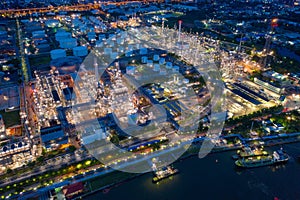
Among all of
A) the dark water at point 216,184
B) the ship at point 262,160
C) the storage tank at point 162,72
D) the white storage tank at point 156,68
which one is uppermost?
the white storage tank at point 156,68

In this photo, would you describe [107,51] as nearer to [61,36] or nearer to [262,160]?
[61,36]

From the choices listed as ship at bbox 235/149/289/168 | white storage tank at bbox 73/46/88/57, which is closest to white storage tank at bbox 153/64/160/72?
white storage tank at bbox 73/46/88/57

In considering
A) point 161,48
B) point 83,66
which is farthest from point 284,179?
point 161,48

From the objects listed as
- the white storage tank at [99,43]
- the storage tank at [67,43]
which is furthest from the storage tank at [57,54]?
the white storage tank at [99,43]

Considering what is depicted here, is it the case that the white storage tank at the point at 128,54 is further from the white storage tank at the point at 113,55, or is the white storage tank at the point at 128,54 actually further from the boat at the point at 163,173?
the boat at the point at 163,173

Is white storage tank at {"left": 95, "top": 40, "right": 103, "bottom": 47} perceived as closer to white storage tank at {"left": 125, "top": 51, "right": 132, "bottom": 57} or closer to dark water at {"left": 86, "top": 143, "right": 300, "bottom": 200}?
white storage tank at {"left": 125, "top": 51, "right": 132, "bottom": 57}

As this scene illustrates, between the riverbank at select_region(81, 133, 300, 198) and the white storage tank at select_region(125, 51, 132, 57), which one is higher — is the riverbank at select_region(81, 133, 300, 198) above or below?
below

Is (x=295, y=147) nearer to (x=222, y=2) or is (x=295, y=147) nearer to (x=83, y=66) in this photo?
(x=83, y=66)

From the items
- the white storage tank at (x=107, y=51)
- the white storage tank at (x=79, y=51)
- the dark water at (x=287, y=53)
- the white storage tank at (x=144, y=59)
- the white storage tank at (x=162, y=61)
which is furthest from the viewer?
the dark water at (x=287, y=53)

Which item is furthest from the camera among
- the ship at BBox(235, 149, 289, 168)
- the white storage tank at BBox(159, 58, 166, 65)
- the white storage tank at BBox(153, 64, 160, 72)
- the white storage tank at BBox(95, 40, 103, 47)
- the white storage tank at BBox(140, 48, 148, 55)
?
the white storage tank at BBox(95, 40, 103, 47)
